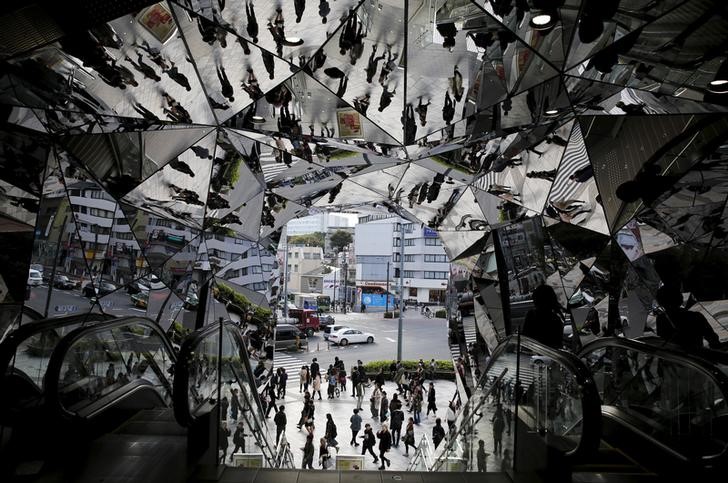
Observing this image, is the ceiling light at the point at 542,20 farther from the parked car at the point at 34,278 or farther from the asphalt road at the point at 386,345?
the asphalt road at the point at 386,345

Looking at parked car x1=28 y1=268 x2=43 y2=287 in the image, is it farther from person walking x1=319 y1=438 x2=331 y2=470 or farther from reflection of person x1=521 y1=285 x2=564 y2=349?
person walking x1=319 y1=438 x2=331 y2=470

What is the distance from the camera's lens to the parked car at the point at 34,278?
711 cm

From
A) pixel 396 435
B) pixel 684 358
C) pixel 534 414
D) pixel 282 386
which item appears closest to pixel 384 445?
pixel 396 435

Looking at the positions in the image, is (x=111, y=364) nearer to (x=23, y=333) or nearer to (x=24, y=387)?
(x=24, y=387)

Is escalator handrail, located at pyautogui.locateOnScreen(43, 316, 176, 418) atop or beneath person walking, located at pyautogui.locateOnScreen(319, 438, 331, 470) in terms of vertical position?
atop

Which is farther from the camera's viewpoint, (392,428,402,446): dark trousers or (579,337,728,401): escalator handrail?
(392,428,402,446): dark trousers

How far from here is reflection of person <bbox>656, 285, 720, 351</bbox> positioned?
19.1ft

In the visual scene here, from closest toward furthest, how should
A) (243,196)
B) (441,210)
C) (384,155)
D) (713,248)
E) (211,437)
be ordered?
(211,437), (713,248), (384,155), (243,196), (441,210)

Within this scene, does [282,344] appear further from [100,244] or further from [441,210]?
[100,244]

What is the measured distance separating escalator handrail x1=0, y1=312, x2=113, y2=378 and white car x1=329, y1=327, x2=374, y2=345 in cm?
2565

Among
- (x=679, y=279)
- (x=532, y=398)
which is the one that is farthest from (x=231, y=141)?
(x=679, y=279)

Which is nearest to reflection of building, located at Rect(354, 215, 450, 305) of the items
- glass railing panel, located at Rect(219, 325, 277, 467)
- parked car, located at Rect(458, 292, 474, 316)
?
parked car, located at Rect(458, 292, 474, 316)

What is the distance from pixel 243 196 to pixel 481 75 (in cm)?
790

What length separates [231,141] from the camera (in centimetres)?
930
